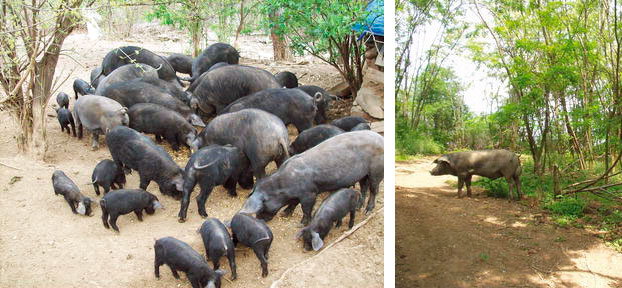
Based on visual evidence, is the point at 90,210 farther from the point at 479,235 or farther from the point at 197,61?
the point at 197,61

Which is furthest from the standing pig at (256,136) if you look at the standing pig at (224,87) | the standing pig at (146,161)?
the standing pig at (224,87)

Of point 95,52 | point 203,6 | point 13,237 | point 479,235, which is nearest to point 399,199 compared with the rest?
point 479,235

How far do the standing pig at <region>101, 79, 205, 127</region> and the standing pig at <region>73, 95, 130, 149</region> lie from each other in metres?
0.32

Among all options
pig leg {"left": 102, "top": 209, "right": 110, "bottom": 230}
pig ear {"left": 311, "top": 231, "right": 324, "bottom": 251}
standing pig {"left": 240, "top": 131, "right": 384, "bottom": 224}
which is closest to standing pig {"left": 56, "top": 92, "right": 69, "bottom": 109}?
pig leg {"left": 102, "top": 209, "right": 110, "bottom": 230}

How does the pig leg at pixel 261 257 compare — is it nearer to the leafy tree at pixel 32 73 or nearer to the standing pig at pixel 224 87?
the leafy tree at pixel 32 73

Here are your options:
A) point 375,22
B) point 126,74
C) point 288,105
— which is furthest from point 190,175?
point 126,74

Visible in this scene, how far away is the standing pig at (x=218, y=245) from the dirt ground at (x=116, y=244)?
12 centimetres

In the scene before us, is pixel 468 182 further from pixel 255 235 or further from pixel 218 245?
pixel 218 245

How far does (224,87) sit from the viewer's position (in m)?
5.22

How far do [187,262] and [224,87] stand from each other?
2.65 metres

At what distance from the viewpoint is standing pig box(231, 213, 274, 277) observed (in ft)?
9.74

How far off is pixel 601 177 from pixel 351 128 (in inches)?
87.3

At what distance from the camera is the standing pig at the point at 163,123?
14.8 feet

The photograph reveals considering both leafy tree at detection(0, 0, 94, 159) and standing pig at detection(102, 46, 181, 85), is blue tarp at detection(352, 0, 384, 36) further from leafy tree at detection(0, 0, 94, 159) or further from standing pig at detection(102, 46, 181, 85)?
standing pig at detection(102, 46, 181, 85)
